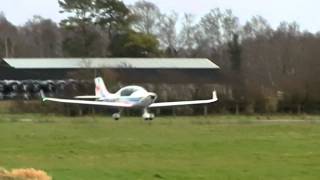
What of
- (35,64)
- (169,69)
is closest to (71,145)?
(169,69)

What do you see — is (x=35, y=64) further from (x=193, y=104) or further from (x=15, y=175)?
(x=15, y=175)

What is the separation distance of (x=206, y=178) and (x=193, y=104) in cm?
4968

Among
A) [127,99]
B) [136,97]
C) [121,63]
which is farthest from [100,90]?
[121,63]

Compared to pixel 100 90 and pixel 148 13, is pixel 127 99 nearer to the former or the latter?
pixel 100 90

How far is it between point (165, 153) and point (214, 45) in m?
116

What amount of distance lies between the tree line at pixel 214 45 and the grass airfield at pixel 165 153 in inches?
1450

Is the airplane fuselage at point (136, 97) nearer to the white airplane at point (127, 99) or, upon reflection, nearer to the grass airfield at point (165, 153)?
the white airplane at point (127, 99)

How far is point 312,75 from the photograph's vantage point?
3054 inches

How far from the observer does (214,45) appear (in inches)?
5477

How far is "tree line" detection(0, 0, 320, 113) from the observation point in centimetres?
7212

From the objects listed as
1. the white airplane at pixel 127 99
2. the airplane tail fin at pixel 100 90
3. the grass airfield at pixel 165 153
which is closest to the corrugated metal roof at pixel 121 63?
the airplane tail fin at pixel 100 90

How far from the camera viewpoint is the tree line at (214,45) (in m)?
72.1

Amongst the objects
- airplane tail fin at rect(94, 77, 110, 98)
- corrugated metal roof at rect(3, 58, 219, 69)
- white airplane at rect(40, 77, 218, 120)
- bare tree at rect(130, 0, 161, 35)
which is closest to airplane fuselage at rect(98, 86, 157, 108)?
white airplane at rect(40, 77, 218, 120)

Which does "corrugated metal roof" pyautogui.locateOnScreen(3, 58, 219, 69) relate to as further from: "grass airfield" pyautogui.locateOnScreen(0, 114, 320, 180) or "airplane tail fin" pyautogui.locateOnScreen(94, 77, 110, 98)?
"grass airfield" pyautogui.locateOnScreen(0, 114, 320, 180)
